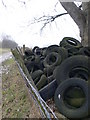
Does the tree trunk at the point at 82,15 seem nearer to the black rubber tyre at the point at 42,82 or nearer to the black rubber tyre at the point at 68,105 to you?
the black rubber tyre at the point at 42,82

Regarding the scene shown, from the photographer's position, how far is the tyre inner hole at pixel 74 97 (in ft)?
17.9

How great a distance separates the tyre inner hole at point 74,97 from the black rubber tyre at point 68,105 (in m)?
0.06

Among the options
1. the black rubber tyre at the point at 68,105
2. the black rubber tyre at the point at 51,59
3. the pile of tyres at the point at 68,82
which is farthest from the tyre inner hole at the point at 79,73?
the black rubber tyre at the point at 51,59

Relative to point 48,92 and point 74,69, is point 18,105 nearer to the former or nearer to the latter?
point 48,92

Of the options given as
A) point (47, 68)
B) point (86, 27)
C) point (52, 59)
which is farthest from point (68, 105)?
point (86, 27)

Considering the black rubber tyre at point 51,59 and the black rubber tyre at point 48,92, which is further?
the black rubber tyre at point 51,59

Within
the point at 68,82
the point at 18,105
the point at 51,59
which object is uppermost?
the point at 51,59

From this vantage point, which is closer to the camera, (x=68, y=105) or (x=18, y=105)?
(x=68, y=105)

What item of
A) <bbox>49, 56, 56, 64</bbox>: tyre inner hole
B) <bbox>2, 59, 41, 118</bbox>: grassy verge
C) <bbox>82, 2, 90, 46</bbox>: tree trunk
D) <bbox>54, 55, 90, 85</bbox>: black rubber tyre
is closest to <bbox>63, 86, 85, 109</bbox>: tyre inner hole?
<bbox>54, 55, 90, 85</bbox>: black rubber tyre

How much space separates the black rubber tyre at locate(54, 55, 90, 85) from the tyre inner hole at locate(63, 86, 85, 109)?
2.39 feet

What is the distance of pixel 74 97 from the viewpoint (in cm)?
562

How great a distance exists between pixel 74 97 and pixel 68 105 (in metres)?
0.25

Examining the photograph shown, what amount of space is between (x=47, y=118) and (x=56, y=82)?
2.56 m

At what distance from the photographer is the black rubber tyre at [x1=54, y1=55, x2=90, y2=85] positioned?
6441 mm
